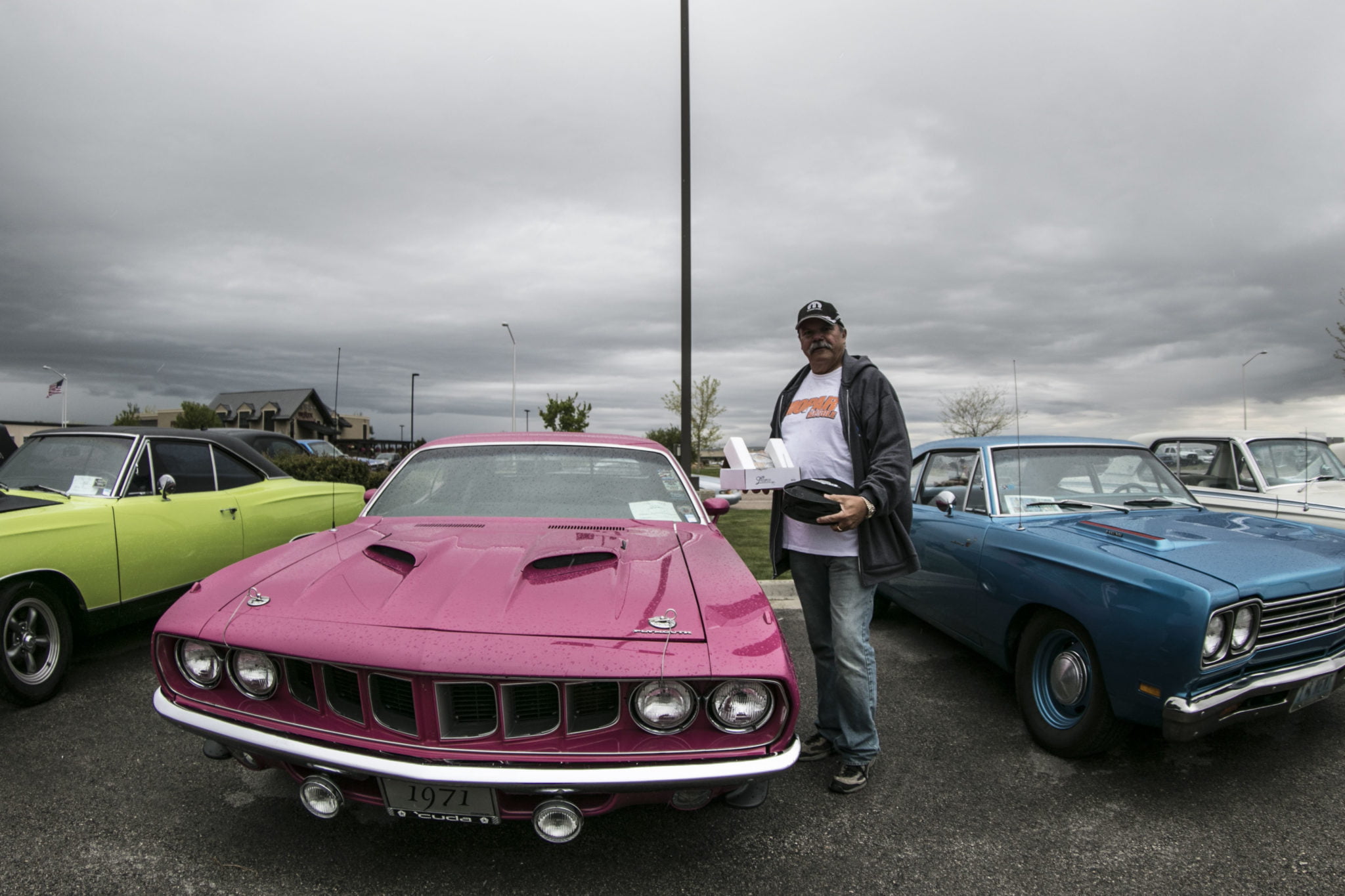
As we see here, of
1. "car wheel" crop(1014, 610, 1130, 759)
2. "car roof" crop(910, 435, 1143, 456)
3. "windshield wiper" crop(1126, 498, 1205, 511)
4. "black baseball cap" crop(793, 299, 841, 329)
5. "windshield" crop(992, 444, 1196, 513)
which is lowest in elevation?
"car wheel" crop(1014, 610, 1130, 759)

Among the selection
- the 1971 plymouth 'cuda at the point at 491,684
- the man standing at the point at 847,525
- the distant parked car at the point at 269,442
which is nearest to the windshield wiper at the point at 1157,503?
the man standing at the point at 847,525

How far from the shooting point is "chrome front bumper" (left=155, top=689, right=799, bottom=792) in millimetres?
1794

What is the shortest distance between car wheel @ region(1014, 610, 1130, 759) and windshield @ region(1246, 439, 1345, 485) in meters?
4.56

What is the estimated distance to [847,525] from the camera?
2.47 meters

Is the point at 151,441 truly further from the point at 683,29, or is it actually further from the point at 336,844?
the point at 683,29

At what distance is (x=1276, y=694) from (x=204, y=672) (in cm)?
377

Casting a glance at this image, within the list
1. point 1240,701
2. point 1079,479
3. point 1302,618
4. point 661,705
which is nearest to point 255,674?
point 661,705

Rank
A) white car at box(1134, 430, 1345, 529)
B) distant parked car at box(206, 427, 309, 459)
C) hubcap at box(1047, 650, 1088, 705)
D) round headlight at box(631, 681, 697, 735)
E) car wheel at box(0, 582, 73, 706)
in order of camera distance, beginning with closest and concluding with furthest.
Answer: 1. round headlight at box(631, 681, 697, 735)
2. hubcap at box(1047, 650, 1088, 705)
3. car wheel at box(0, 582, 73, 706)
4. white car at box(1134, 430, 1345, 529)
5. distant parked car at box(206, 427, 309, 459)

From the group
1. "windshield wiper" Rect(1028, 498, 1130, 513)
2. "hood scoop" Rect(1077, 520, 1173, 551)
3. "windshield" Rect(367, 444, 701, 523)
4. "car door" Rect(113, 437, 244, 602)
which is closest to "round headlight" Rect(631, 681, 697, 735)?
"windshield" Rect(367, 444, 701, 523)

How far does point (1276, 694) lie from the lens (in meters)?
2.69

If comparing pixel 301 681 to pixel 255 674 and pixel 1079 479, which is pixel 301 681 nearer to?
pixel 255 674

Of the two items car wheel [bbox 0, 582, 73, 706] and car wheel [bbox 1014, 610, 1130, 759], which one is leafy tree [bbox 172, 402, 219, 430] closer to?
car wheel [bbox 0, 582, 73, 706]

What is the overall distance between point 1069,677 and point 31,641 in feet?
16.0

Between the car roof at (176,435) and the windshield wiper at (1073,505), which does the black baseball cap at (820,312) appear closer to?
the windshield wiper at (1073,505)
